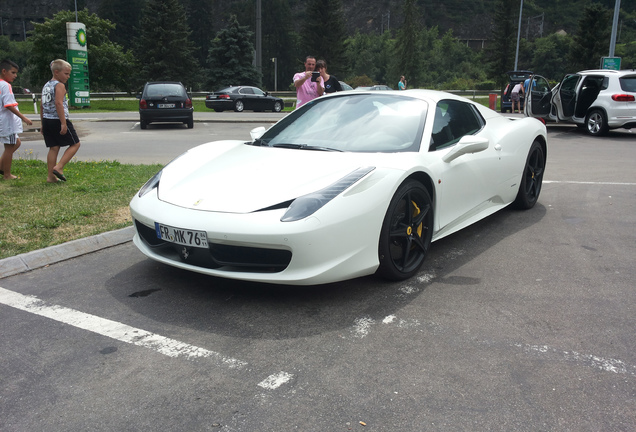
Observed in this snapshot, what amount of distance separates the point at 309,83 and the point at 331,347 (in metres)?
5.97

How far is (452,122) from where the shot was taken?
4.95 metres

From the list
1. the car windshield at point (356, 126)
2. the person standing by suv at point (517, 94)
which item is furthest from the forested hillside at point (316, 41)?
the car windshield at point (356, 126)

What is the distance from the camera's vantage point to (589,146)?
43.1 ft

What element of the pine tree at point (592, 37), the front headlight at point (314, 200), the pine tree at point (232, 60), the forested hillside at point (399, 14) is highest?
the forested hillside at point (399, 14)

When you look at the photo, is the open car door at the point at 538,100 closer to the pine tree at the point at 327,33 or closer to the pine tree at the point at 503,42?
the pine tree at the point at 327,33

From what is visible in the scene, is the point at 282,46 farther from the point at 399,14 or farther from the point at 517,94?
the point at 517,94

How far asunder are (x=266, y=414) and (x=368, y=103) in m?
3.09

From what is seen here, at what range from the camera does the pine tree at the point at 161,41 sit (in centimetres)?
5578

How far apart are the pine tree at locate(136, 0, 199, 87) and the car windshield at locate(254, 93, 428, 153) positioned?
54218 mm

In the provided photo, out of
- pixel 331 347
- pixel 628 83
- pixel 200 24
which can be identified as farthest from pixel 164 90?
pixel 200 24

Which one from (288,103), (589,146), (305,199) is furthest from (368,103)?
(288,103)

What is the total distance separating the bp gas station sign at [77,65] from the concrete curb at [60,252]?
27359mm

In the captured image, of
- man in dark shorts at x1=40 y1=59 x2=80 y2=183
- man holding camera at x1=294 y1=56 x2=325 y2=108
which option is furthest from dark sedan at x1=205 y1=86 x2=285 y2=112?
man in dark shorts at x1=40 y1=59 x2=80 y2=183

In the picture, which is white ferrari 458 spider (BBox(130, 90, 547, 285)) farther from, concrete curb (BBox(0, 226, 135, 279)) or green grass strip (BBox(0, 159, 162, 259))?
green grass strip (BBox(0, 159, 162, 259))
